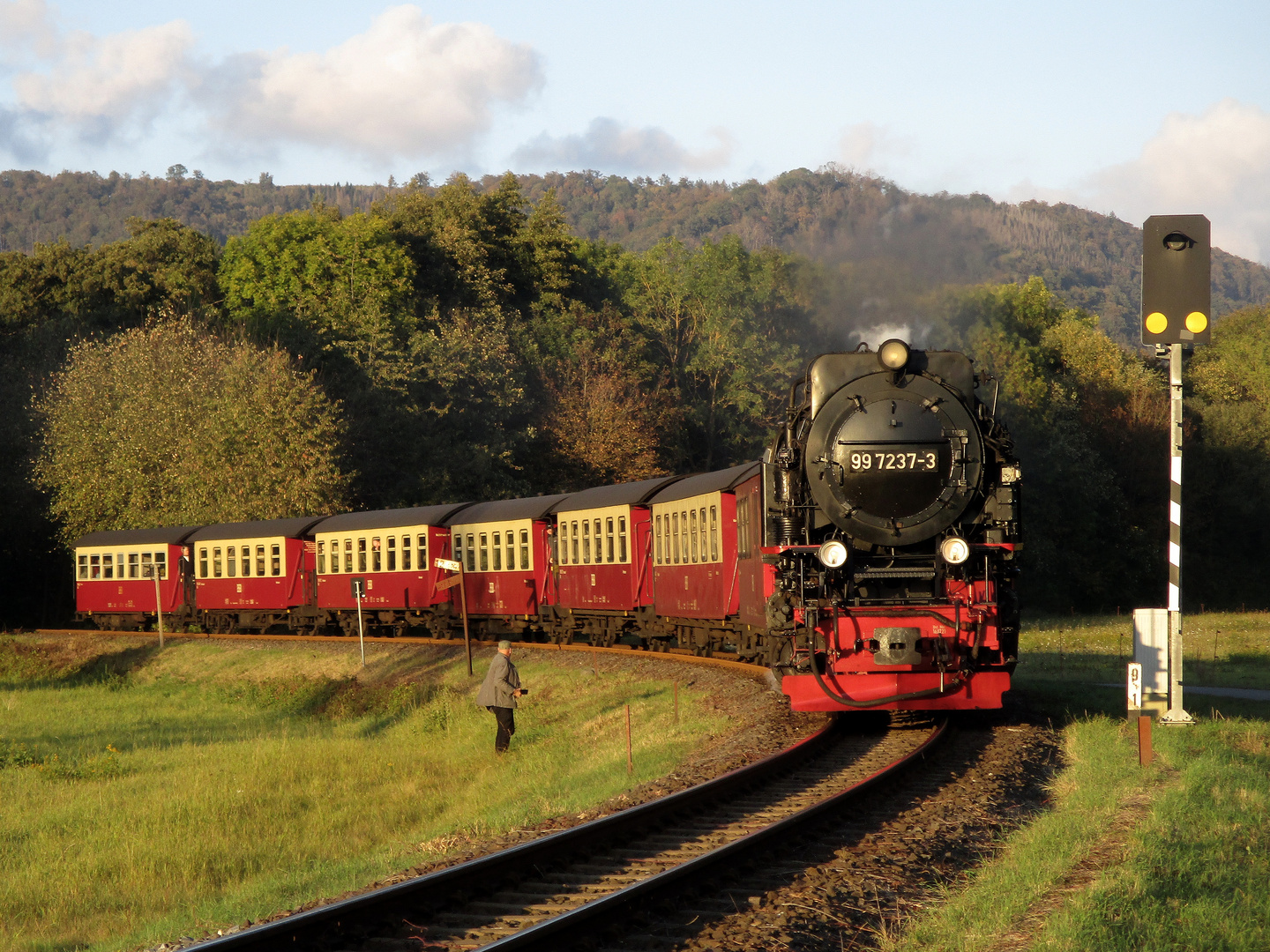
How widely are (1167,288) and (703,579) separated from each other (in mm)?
9199

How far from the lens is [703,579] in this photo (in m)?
19.8

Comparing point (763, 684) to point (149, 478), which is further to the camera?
point (149, 478)

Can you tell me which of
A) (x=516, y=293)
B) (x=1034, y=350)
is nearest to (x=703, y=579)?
(x=1034, y=350)

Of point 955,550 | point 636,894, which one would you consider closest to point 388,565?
point 955,550

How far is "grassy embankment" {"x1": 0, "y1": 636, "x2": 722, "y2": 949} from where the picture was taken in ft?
35.3

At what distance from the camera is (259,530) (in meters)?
33.9

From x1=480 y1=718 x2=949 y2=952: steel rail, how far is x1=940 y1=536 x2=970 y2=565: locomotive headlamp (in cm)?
323

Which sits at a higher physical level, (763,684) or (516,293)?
(516,293)

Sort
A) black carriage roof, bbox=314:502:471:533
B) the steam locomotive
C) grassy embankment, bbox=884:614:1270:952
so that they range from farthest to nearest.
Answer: black carriage roof, bbox=314:502:471:533, the steam locomotive, grassy embankment, bbox=884:614:1270:952

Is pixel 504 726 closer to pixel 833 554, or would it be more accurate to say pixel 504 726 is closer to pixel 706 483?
pixel 706 483

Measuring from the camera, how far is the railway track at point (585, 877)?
6504mm

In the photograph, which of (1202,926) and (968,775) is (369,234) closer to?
(968,775)

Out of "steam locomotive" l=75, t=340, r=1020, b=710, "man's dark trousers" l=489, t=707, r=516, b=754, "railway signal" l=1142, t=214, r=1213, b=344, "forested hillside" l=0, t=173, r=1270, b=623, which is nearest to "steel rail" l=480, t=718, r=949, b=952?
"steam locomotive" l=75, t=340, r=1020, b=710

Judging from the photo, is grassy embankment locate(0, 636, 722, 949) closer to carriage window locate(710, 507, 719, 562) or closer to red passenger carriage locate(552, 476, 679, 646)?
red passenger carriage locate(552, 476, 679, 646)
